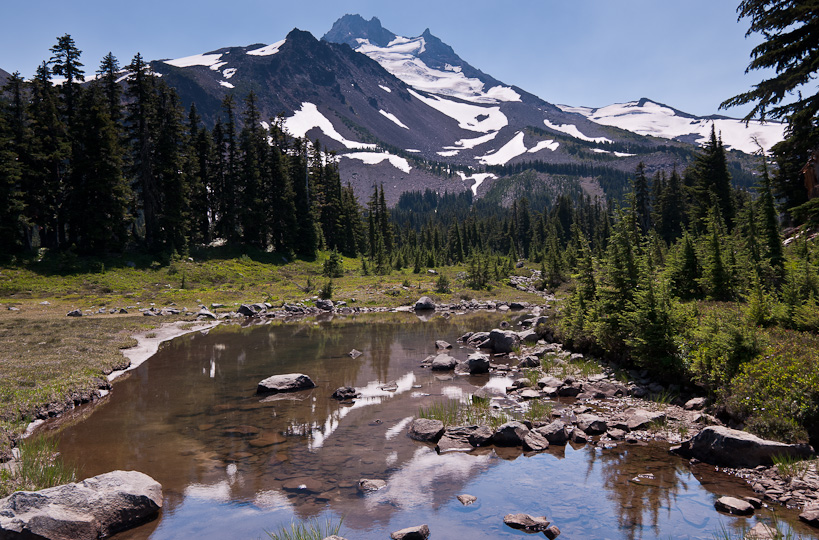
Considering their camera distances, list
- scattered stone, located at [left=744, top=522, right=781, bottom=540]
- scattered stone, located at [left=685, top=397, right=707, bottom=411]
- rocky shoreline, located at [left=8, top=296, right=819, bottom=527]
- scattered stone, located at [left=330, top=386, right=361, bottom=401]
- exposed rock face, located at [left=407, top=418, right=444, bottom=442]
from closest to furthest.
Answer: scattered stone, located at [left=744, top=522, right=781, bottom=540]
rocky shoreline, located at [left=8, top=296, right=819, bottom=527]
exposed rock face, located at [left=407, top=418, right=444, bottom=442]
scattered stone, located at [left=685, top=397, right=707, bottom=411]
scattered stone, located at [left=330, top=386, right=361, bottom=401]

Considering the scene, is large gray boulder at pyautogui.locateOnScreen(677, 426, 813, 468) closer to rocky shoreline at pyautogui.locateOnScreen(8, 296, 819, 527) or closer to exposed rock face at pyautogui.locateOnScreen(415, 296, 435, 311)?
rocky shoreline at pyautogui.locateOnScreen(8, 296, 819, 527)

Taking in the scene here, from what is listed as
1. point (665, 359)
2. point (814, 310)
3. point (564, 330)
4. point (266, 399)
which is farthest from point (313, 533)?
point (564, 330)

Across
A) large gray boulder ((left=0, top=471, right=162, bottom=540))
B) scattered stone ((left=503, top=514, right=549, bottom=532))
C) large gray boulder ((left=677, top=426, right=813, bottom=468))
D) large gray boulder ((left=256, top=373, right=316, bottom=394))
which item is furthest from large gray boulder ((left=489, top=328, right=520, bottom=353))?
large gray boulder ((left=0, top=471, right=162, bottom=540))

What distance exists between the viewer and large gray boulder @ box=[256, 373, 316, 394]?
53.6 ft

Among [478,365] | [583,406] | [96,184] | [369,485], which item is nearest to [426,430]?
[369,485]

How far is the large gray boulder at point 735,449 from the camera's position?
8898mm

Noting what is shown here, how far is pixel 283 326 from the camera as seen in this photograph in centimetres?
3328

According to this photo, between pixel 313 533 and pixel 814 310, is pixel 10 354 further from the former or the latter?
pixel 814 310

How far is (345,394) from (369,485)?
21.9 feet

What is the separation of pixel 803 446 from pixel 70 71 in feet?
196

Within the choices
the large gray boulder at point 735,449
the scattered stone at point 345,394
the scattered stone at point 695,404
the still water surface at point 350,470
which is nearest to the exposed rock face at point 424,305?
the still water surface at point 350,470

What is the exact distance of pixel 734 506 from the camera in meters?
7.74

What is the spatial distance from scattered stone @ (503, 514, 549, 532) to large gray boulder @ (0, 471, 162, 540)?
6.59 meters

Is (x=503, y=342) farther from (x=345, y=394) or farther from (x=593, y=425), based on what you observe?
(x=593, y=425)
